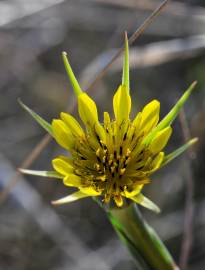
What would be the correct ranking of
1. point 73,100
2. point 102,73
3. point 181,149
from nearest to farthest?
1. point 181,149
2. point 102,73
3. point 73,100

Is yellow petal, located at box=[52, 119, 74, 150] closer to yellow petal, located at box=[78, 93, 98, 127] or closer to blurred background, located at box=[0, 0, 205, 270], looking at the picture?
yellow petal, located at box=[78, 93, 98, 127]

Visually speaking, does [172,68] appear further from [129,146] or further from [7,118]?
[129,146]

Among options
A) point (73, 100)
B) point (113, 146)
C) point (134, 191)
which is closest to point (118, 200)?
point (134, 191)

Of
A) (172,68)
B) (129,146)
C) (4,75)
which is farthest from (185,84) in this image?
(129,146)

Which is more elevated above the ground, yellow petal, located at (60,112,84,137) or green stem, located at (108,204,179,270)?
yellow petal, located at (60,112,84,137)

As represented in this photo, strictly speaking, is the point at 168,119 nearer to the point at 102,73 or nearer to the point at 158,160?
the point at 158,160

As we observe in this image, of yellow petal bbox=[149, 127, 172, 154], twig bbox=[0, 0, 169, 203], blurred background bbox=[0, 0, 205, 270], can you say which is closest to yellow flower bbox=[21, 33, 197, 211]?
yellow petal bbox=[149, 127, 172, 154]
